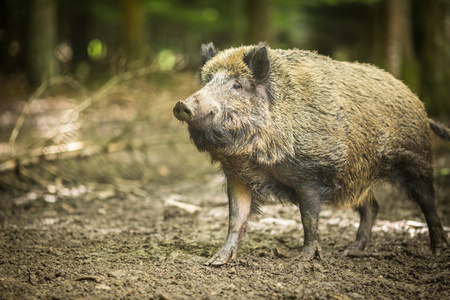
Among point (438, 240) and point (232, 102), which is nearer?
point (232, 102)

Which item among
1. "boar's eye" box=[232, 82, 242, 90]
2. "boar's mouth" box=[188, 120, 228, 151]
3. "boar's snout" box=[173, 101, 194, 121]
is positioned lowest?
"boar's mouth" box=[188, 120, 228, 151]

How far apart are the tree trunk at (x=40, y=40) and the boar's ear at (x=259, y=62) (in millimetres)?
9181

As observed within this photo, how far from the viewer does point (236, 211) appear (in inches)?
159

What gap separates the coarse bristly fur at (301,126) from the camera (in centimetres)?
366

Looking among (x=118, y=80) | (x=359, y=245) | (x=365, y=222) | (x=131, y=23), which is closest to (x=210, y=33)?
(x=131, y=23)

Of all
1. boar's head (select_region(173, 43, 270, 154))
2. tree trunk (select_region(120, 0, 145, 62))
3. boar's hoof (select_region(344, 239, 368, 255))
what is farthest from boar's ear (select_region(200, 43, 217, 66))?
tree trunk (select_region(120, 0, 145, 62))

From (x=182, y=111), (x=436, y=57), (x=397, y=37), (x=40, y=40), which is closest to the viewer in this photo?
(x=182, y=111)

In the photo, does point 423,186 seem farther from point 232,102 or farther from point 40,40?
point 40,40

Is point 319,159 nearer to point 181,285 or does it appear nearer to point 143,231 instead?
point 181,285

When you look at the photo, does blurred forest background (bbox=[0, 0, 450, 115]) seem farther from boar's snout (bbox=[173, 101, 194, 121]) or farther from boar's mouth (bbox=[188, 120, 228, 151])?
boar's snout (bbox=[173, 101, 194, 121])

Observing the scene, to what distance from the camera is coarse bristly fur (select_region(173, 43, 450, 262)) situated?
144 inches

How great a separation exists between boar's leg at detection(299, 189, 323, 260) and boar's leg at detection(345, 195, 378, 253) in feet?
2.12

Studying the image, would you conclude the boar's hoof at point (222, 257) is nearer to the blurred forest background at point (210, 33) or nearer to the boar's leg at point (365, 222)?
the boar's leg at point (365, 222)

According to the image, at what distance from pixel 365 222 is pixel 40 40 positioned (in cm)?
1036
